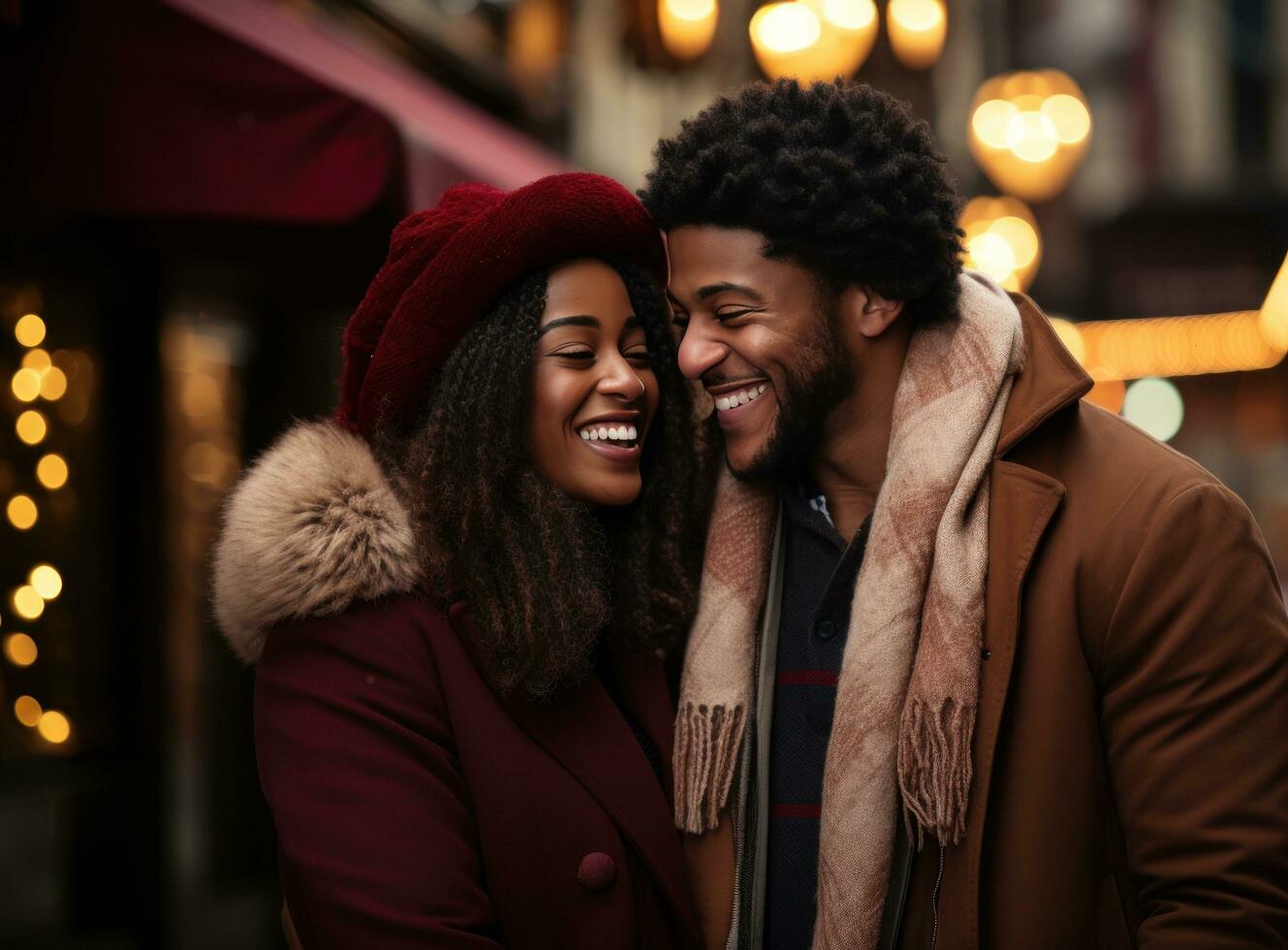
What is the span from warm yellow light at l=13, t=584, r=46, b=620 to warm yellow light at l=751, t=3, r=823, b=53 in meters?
5.13

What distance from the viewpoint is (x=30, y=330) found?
4.42m

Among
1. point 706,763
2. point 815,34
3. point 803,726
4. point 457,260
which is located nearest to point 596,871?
point 706,763

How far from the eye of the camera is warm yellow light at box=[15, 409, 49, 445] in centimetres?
444

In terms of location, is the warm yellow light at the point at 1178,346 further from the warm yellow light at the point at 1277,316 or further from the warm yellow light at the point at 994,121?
the warm yellow light at the point at 994,121

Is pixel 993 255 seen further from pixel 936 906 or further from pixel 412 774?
pixel 412 774

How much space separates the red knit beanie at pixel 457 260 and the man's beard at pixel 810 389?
0.49m

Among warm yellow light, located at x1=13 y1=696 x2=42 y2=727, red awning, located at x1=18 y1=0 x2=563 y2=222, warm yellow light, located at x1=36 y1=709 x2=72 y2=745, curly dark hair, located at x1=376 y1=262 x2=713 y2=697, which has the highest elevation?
red awning, located at x1=18 y1=0 x2=563 y2=222

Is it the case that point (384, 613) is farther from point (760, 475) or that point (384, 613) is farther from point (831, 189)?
point (831, 189)

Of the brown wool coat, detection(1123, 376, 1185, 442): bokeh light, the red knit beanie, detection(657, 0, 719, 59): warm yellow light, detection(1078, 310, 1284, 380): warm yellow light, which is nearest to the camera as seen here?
the brown wool coat

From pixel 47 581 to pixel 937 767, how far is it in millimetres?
3686

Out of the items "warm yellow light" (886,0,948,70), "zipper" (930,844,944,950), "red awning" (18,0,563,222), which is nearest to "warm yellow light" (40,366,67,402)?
"red awning" (18,0,563,222)

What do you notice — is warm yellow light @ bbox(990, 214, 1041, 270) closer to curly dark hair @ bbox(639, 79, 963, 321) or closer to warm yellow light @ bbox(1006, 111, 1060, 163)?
warm yellow light @ bbox(1006, 111, 1060, 163)

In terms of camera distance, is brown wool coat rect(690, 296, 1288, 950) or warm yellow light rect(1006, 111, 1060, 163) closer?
brown wool coat rect(690, 296, 1288, 950)

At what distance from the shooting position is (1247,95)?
2253 centimetres
